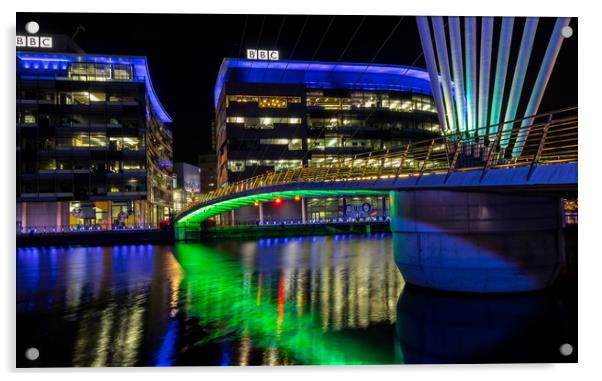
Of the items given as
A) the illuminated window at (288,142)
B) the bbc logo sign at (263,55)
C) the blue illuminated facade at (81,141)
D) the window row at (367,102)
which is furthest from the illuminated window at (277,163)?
the bbc logo sign at (263,55)

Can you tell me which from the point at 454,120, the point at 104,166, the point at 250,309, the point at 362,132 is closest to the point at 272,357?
the point at 250,309

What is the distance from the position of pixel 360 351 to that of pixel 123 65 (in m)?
67.6

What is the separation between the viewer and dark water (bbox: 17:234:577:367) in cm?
1207

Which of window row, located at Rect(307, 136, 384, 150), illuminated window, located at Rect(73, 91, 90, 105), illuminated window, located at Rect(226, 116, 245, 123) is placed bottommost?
window row, located at Rect(307, 136, 384, 150)

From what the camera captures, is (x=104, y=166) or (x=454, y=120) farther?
(x=104, y=166)

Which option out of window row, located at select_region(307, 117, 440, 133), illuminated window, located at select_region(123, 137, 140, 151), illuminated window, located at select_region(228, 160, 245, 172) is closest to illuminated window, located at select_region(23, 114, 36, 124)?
illuminated window, located at select_region(123, 137, 140, 151)

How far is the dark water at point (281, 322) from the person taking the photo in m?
12.1

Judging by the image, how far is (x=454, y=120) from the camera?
17016 millimetres

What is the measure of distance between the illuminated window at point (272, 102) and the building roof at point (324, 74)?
10.4 ft

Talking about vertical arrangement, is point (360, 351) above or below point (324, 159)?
below

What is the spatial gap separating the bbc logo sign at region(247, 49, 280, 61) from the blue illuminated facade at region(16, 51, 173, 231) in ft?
56.5

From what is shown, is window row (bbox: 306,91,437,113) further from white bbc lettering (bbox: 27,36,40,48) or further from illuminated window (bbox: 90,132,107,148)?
white bbc lettering (bbox: 27,36,40,48)
